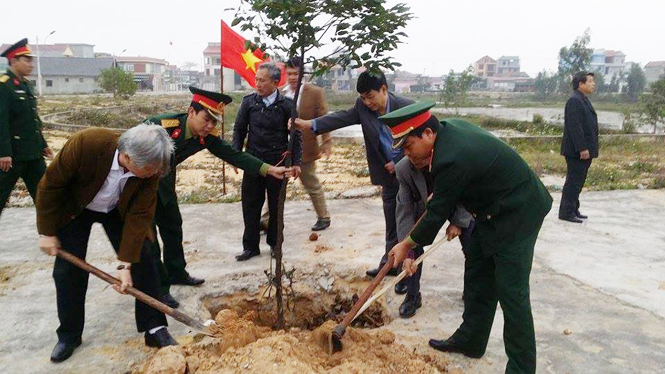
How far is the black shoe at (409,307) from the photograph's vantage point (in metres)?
3.97

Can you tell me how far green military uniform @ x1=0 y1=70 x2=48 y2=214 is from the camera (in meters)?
4.95

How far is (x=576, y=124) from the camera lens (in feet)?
21.2

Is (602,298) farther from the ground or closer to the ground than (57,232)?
closer to the ground

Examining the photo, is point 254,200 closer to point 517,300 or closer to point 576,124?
point 517,300

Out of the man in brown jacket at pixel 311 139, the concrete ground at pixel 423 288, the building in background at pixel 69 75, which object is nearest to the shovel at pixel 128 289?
the concrete ground at pixel 423 288

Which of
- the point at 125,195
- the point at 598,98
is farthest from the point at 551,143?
the point at 598,98

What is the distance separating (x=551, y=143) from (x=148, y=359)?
15.0 metres

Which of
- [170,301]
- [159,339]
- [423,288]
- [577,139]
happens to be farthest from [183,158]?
[577,139]

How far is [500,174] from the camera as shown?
2928 millimetres

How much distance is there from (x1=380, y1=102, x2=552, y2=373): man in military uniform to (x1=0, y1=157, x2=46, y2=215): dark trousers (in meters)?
3.90

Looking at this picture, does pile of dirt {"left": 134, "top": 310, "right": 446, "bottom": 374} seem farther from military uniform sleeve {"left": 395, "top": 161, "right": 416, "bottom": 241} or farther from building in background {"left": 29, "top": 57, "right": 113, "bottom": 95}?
building in background {"left": 29, "top": 57, "right": 113, "bottom": 95}

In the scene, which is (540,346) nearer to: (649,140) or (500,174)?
(500,174)

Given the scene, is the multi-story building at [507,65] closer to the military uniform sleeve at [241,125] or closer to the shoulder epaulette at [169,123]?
the military uniform sleeve at [241,125]

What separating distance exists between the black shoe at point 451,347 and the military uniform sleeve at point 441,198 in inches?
30.1
